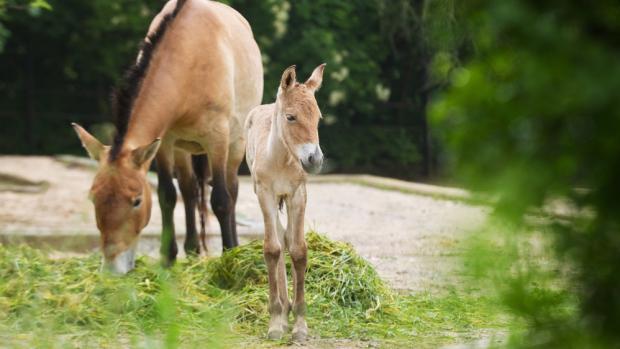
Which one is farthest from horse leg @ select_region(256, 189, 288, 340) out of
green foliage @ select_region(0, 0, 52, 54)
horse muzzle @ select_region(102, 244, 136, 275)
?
green foliage @ select_region(0, 0, 52, 54)

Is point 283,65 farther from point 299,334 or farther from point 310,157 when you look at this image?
point 310,157

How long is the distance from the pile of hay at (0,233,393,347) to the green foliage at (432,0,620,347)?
278cm

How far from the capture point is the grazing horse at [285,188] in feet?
15.3

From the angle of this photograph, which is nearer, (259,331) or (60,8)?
(259,331)

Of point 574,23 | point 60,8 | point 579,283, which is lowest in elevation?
point 579,283

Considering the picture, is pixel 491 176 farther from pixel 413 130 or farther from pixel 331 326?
pixel 413 130

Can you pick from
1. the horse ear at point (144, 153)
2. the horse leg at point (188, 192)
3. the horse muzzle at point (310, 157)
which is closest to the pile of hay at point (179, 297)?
the horse ear at point (144, 153)

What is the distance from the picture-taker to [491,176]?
1698mm

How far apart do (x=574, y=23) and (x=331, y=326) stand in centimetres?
363

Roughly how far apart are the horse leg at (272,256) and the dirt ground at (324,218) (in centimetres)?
132

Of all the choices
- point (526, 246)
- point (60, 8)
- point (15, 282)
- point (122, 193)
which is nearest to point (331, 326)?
point (122, 193)

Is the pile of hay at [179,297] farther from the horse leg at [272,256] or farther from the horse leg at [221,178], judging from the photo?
the horse leg at [221,178]

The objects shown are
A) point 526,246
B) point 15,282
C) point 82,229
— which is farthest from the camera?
point 82,229

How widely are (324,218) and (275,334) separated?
19.3ft
